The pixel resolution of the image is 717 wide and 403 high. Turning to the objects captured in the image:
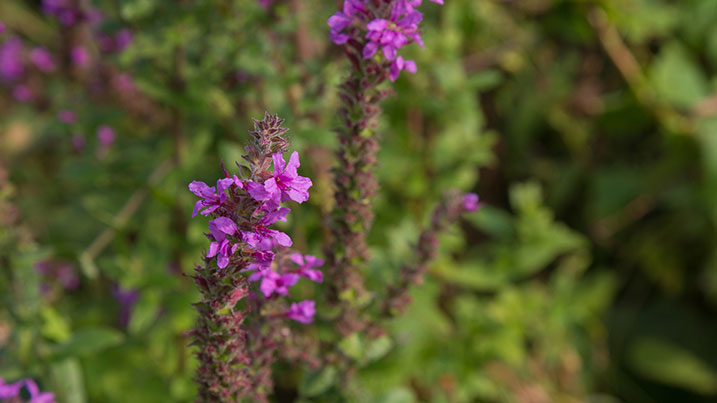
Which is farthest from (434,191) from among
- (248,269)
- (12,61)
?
(12,61)

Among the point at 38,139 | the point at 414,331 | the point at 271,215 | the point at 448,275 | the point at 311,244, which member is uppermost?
the point at 38,139

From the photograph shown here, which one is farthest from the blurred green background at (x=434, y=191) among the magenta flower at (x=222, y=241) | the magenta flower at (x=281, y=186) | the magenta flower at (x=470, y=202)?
the magenta flower at (x=281, y=186)

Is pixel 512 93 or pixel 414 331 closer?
pixel 414 331

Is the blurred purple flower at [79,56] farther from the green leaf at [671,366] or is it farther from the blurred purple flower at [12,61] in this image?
the green leaf at [671,366]

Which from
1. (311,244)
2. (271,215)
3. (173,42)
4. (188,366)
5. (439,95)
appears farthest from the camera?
(439,95)

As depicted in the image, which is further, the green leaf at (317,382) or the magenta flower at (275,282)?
the green leaf at (317,382)

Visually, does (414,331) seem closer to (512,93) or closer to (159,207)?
(159,207)

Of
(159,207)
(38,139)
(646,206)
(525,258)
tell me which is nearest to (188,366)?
(159,207)
